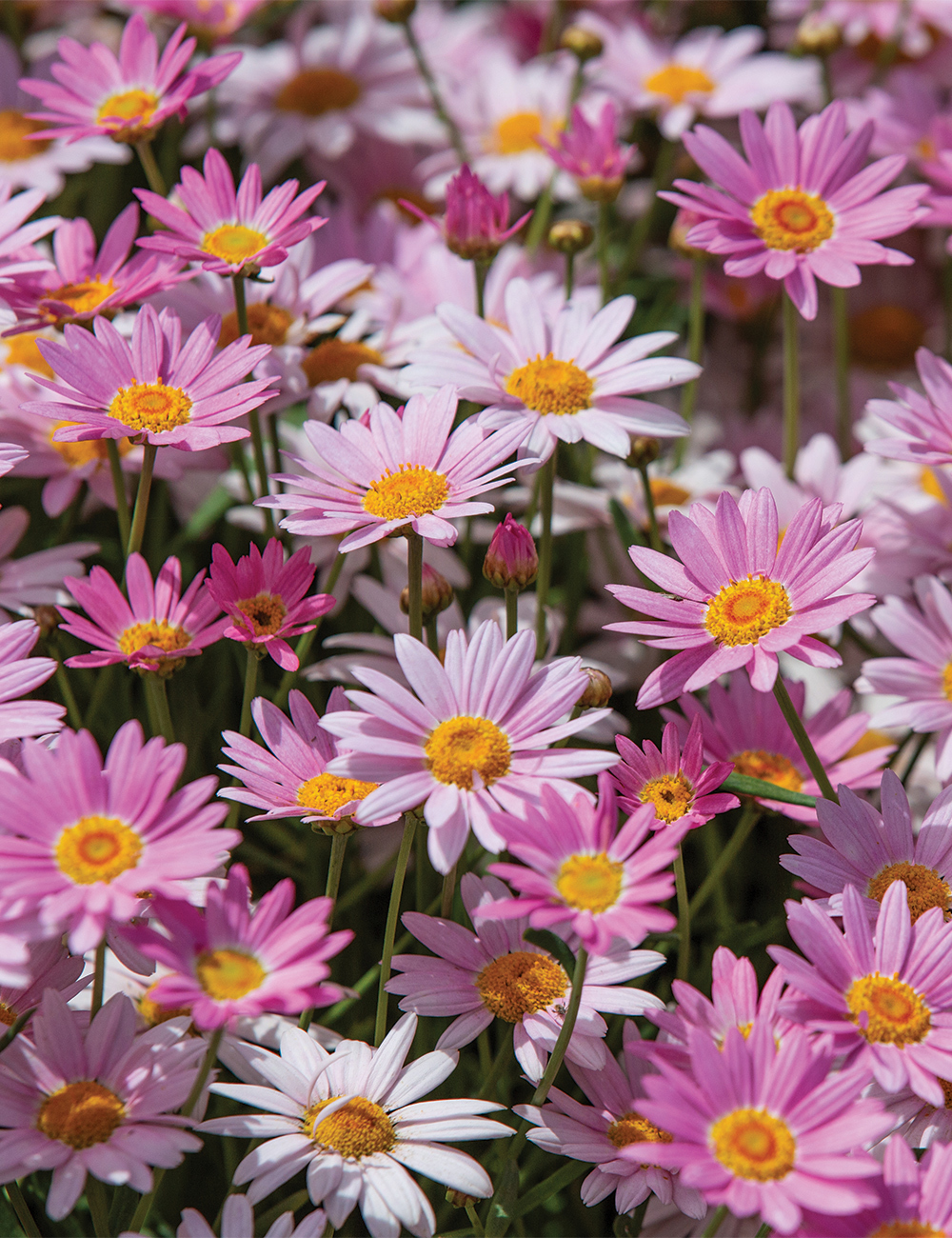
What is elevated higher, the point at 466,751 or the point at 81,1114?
the point at 466,751

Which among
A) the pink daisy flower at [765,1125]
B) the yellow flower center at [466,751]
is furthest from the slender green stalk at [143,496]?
the pink daisy flower at [765,1125]

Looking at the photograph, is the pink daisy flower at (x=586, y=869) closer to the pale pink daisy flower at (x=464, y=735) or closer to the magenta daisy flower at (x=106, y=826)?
the pale pink daisy flower at (x=464, y=735)

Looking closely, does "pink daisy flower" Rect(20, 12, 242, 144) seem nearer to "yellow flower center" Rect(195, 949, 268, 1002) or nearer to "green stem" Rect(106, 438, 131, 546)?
"green stem" Rect(106, 438, 131, 546)

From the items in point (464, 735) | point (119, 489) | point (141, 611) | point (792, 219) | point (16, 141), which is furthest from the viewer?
point (16, 141)

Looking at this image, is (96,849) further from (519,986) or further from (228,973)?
(519,986)

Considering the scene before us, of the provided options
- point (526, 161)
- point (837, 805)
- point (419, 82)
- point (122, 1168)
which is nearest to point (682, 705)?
point (837, 805)

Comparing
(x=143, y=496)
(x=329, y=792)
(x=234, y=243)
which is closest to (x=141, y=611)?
(x=143, y=496)

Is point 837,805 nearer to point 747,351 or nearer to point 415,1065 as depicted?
point 415,1065
